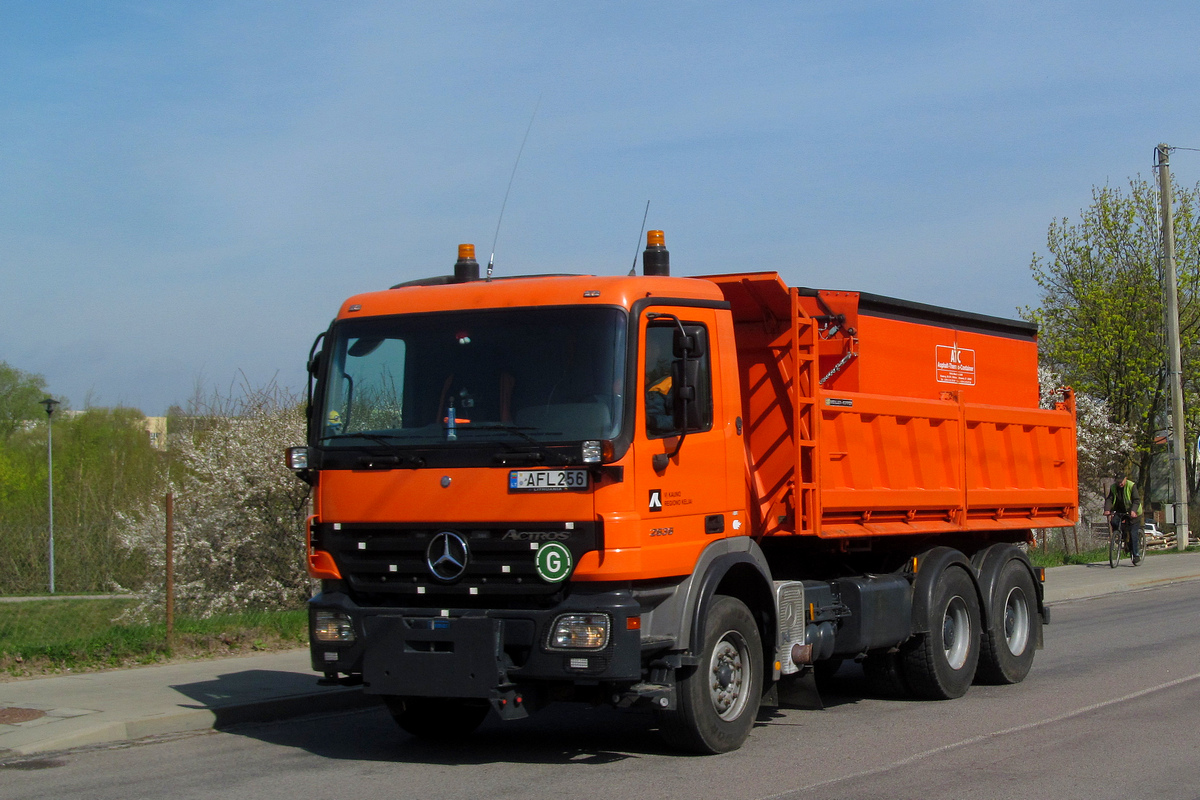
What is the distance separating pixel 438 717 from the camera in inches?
343

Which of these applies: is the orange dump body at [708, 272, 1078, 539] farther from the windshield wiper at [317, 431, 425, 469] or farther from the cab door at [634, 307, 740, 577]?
the windshield wiper at [317, 431, 425, 469]

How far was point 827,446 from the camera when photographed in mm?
8969

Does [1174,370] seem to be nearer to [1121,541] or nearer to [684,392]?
[1121,541]

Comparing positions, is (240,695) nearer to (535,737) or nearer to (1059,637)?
(535,737)

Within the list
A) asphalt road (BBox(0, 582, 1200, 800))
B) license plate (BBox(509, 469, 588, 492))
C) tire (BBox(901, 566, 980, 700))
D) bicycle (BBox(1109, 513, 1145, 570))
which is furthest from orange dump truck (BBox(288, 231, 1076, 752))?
bicycle (BBox(1109, 513, 1145, 570))

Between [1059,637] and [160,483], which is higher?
[160,483]

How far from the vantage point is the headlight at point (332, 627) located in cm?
759

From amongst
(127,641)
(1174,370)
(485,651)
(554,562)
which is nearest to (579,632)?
(554,562)

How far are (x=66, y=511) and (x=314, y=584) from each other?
1732 centimetres

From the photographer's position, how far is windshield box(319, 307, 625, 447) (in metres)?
7.23

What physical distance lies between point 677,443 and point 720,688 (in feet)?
5.32

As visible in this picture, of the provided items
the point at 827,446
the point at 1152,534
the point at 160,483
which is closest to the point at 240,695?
the point at 827,446

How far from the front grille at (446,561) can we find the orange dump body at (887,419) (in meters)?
2.10

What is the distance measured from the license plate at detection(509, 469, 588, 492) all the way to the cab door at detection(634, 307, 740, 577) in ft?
1.19
